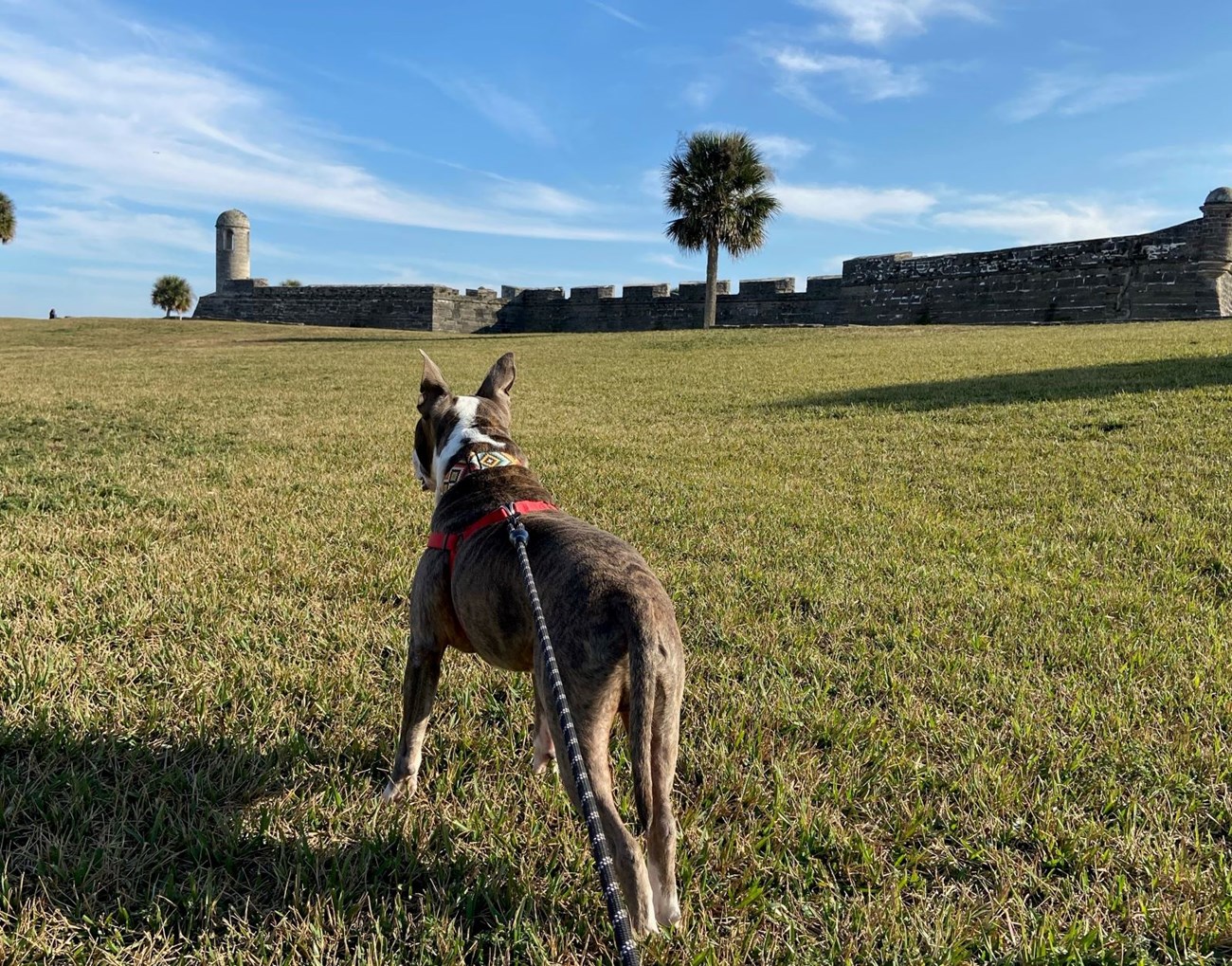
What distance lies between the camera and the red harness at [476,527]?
2.22 m

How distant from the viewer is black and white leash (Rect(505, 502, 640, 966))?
121 centimetres

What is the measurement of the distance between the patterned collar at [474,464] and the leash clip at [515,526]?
0.32m

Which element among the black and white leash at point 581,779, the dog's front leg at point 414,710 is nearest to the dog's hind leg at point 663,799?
the black and white leash at point 581,779

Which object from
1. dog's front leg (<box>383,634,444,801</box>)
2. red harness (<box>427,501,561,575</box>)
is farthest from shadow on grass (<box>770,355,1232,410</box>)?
dog's front leg (<box>383,634,444,801</box>)

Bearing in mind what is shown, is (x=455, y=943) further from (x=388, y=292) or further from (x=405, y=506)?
(x=388, y=292)

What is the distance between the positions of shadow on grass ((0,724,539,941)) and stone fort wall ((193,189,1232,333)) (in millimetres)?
28128

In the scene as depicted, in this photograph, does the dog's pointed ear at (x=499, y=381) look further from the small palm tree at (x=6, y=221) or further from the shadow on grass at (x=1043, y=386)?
the small palm tree at (x=6, y=221)

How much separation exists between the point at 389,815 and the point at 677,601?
70.3 inches

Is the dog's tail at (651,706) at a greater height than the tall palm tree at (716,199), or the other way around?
the tall palm tree at (716,199)

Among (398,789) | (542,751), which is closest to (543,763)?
(542,751)

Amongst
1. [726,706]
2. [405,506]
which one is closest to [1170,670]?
[726,706]

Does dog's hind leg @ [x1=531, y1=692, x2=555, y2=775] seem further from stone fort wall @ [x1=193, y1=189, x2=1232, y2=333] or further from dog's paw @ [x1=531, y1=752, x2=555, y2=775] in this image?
stone fort wall @ [x1=193, y1=189, x2=1232, y2=333]

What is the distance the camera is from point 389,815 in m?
2.12

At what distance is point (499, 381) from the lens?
10.1 ft
